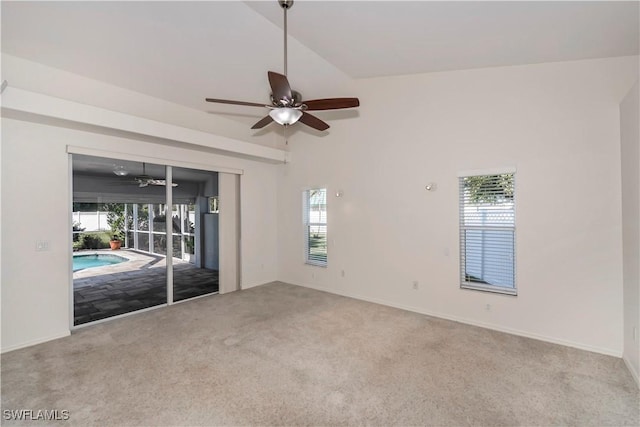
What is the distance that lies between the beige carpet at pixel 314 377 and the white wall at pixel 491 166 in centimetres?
49

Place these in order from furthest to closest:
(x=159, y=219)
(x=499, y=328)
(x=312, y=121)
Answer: (x=159, y=219) < (x=499, y=328) < (x=312, y=121)

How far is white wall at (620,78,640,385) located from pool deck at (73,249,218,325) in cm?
572

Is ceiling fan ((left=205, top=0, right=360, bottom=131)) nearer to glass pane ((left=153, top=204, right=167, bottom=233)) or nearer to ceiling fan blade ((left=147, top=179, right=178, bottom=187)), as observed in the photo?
ceiling fan blade ((left=147, top=179, right=178, bottom=187))

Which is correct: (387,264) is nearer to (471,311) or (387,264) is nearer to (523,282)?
(471,311)

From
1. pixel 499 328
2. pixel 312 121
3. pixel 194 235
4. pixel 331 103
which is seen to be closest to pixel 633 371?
pixel 499 328

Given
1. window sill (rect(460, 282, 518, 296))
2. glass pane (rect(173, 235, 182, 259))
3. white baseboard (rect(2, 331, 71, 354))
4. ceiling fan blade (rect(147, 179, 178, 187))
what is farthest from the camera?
glass pane (rect(173, 235, 182, 259))

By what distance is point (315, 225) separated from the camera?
230 inches

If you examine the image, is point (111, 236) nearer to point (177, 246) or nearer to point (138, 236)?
point (138, 236)

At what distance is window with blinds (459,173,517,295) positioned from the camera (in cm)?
371

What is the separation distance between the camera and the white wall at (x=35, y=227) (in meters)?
3.27

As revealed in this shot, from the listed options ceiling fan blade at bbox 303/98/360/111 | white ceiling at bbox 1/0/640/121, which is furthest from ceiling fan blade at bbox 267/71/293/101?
white ceiling at bbox 1/0/640/121

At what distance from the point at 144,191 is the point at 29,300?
1.89 metres

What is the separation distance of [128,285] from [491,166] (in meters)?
5.50

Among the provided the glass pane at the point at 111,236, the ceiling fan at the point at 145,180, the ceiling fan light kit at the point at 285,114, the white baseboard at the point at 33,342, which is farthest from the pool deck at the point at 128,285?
the ceiling fan light kit at the point at 285,114
